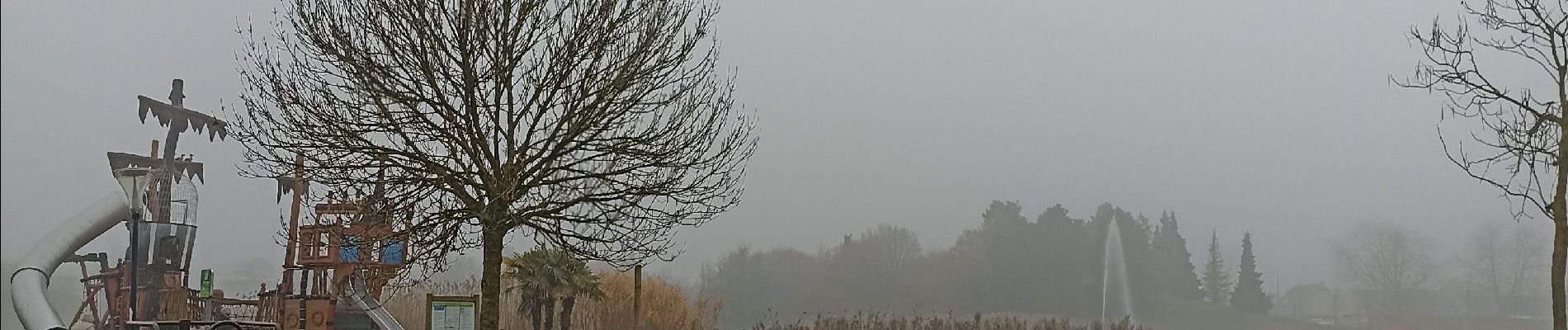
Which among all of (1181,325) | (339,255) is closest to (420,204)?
(339,255)

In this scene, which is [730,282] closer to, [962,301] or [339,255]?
[962,301]

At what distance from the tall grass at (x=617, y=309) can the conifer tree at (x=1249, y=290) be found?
10158mm

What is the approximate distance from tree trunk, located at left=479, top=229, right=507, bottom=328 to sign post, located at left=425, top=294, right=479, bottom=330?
171 centimetres

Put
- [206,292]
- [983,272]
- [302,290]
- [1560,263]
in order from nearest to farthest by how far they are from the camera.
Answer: [1560,263]
[302,290]
[206,292]
[983,272]

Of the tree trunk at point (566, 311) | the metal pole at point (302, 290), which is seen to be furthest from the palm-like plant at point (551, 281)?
the metal pole at point (302, 290)

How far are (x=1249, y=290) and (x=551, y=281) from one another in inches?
532

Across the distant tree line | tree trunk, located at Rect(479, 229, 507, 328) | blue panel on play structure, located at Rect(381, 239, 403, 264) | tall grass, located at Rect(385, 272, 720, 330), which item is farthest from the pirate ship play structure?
the distant tree line

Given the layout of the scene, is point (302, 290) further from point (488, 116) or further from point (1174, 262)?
point (1174, 262)

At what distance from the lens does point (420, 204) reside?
10.8 metres

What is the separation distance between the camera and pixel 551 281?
14.3 metres

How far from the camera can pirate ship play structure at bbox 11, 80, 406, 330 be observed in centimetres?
1492

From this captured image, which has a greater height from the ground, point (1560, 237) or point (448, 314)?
point (1560, 237)

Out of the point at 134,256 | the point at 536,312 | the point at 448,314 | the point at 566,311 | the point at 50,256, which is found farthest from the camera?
the point at 50,256

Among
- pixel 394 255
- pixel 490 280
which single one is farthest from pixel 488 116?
pixel 394 255
